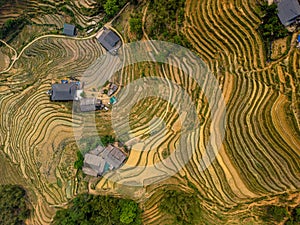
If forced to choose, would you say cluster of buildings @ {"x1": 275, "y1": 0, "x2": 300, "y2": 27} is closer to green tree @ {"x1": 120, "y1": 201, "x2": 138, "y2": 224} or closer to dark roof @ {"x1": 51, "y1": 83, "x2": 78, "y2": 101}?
dark roof @ {"x1": 51, "y1": 83, "x2": 78, "y2": 101}

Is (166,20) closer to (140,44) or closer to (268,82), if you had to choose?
(140,44)

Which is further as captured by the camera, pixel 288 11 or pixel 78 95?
pixel 78 95

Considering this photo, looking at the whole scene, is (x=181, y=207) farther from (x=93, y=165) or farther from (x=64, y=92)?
(x=64, y=92)

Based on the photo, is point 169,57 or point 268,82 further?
point 169,57

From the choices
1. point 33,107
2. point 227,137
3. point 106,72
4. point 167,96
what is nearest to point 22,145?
point 33,107

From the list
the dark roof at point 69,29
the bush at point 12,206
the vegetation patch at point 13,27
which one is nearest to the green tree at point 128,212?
the bush at point 12,206

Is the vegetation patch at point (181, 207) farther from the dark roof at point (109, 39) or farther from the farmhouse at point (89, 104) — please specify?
the dark roof at point (109, 39)

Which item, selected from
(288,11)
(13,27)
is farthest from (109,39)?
(288,11)
